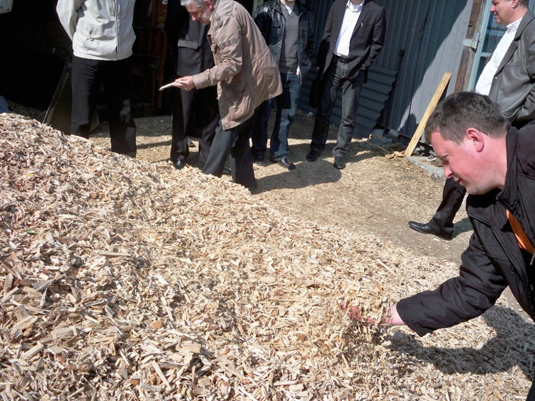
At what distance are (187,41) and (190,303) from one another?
3.94 meters

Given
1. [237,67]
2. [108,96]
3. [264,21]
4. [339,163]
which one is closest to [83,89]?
[108,96]

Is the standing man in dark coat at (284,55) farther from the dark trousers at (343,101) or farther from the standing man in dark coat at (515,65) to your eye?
the standing man in dark coat at (515,65)

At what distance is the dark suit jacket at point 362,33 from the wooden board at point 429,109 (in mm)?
1183

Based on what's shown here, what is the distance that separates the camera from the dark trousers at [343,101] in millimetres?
7102

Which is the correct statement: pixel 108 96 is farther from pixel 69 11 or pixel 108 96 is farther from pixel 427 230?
pixel 427 230

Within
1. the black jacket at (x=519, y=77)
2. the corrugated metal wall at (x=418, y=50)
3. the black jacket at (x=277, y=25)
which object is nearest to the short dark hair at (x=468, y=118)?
the black jacket at (x=519, y=77)

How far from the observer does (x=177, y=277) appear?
2.76m

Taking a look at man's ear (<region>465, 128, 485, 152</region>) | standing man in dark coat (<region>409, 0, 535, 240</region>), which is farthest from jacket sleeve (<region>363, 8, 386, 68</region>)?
man's ear (<region>465, 128, 485, 152</region>)

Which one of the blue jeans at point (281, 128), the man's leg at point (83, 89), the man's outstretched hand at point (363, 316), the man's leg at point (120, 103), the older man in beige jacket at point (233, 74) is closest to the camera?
the man's outstretched hand at point (363, 316)

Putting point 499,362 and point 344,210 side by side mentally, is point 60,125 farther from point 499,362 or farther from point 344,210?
point 499,362

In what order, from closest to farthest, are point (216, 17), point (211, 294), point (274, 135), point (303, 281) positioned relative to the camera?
1. point (211, 294)
2. point (303, 281)
3. point (216, 17)
4. point (274, 135)

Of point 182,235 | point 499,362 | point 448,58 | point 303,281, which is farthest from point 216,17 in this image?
point 448,58

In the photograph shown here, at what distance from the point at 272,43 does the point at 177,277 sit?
4399mm

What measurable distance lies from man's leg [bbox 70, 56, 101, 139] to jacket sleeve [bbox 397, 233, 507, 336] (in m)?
3.70
